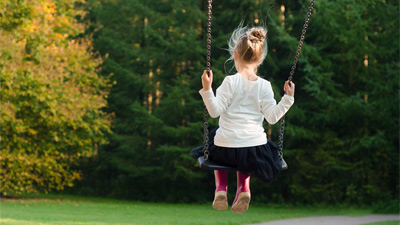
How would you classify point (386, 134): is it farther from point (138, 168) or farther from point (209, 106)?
point (209, 106)

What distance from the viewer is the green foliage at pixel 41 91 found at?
15.3 m

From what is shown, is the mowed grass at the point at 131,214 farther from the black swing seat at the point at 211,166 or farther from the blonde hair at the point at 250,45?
the blonde hair at the point at 250,45

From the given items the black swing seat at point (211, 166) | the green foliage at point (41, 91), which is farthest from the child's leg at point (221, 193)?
the green foliage at point (41, 91)

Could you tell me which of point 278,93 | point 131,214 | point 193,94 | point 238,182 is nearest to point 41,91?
point 131,214

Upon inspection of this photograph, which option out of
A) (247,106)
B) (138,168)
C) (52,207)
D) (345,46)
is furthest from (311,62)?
(247,106)

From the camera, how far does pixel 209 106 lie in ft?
13.4

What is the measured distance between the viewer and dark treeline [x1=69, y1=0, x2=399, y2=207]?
1498 cm

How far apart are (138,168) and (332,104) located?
6.80 metres

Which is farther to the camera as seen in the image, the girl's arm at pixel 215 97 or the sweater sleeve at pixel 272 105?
the sweater sleeve at pixel 272 105

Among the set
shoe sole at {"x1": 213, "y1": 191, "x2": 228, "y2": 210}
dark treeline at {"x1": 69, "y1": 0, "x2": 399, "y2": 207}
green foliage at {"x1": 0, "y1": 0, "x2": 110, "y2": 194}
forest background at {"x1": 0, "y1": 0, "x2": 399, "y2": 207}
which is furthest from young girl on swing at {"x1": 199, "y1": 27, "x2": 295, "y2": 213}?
green foliage at {"x1": 0, "y1": 0, "x2": 110, "y2": 194}

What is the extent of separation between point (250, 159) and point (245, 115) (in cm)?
34

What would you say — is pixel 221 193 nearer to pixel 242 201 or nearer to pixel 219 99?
pixel 242 201

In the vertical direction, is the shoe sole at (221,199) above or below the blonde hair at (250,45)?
below

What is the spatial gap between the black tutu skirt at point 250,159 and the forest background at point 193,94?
10341 millimetres
